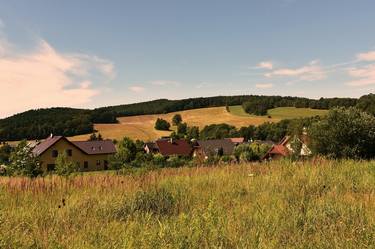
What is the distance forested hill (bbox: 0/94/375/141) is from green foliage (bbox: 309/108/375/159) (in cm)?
4920

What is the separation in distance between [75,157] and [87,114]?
7133cm

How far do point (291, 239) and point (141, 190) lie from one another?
394 centimetres

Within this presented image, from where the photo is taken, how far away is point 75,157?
8344 centimetres

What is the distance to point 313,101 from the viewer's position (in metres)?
163

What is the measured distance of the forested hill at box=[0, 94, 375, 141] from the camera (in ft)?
415

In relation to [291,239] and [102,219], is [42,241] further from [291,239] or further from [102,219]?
[291,239]

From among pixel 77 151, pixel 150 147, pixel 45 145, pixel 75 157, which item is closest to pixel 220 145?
pixel 150 147

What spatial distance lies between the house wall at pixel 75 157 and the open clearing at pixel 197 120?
3157 cm

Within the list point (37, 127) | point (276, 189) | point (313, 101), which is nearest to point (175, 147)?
point (37, 127)

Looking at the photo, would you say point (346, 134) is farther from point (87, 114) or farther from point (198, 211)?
point (87, 114)

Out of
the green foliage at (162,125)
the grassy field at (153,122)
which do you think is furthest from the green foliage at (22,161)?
the green foliage at (162,125)

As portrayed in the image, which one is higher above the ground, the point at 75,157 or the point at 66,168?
the point at 66,168

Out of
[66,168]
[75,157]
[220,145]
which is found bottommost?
[220,145]

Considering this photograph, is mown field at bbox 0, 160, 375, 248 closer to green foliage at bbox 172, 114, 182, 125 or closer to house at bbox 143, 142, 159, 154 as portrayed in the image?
house at bbox 143, 142, 159, 154
